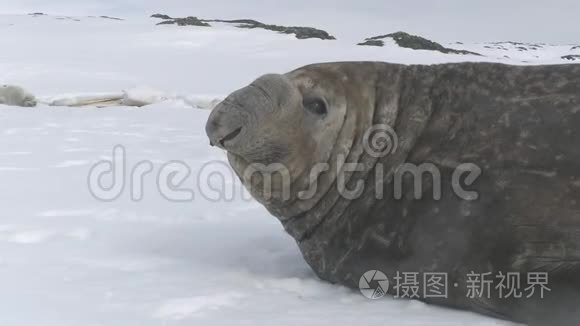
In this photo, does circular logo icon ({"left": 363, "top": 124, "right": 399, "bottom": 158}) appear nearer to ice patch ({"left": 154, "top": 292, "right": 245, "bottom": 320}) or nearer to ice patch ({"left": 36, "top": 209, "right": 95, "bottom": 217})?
ice patch ({"left": 154, "top": 292, "right": 245, "bottom": 320})

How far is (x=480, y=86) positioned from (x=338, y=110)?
1.75ft

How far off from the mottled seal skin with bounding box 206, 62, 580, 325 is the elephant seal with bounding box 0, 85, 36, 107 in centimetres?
784

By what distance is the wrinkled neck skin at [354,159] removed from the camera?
8.54 feet

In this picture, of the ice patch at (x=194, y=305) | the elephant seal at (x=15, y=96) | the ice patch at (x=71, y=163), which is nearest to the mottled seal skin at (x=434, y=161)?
the ice patch at (x=194, y=305)

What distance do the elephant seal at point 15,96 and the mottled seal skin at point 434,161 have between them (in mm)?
7840

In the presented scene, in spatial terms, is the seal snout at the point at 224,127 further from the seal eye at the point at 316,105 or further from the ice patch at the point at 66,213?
the ice patch at the point at 66,213

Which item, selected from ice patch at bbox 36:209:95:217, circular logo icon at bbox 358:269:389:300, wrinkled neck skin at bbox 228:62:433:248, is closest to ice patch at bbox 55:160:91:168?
ice patch at bbox 36:209:95:217

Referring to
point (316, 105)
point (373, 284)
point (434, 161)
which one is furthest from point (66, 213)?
point (434, 161)

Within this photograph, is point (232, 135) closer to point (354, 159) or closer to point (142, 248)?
point (354, 159)

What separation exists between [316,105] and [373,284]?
72cm

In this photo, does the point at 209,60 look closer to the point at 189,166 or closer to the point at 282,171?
the point at 189,166

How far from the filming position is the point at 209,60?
17047mm

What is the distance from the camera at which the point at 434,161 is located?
248cm

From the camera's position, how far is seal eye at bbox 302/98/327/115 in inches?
107
